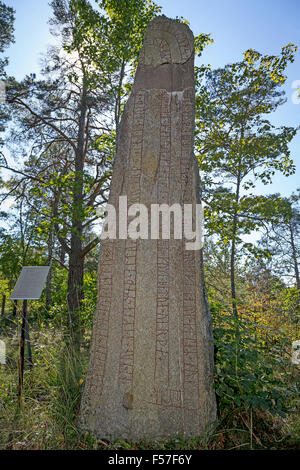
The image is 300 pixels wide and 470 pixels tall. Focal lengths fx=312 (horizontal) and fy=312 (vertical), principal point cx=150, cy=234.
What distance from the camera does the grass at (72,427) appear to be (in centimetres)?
231

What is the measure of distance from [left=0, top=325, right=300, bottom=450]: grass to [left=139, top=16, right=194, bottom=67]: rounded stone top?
10.9 feet

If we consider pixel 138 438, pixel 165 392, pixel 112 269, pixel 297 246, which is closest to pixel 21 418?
pixel 138 438

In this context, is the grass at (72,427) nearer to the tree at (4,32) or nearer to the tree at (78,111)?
the tree at (78,111)

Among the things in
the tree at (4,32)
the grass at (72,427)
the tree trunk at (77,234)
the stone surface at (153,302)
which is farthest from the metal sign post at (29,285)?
the tree at (4,32)

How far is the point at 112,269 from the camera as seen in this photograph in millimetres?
2848

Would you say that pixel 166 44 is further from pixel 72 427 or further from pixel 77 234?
pixel 72 427

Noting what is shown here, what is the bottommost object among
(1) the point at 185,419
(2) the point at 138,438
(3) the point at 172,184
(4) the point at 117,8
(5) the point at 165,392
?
(2) the point at 138,438

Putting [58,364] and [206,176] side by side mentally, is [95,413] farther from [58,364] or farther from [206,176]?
[206,176]

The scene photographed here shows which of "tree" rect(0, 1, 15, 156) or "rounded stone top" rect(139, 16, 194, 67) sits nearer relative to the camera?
"rounded stone top" rect(139, 16, 194, 67)

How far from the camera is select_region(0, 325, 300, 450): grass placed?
7.57ft

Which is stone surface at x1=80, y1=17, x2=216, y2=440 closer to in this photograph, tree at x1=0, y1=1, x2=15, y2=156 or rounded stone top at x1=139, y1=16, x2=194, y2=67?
rounded stone top at x1=139, y1=16, x2=194, y2=67

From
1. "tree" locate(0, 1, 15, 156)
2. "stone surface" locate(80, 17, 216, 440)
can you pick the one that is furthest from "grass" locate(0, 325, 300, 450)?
"tree" locate(0, 1, 15, 156)

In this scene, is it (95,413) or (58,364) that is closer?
(95,413)

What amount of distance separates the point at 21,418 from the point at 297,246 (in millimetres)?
13747
